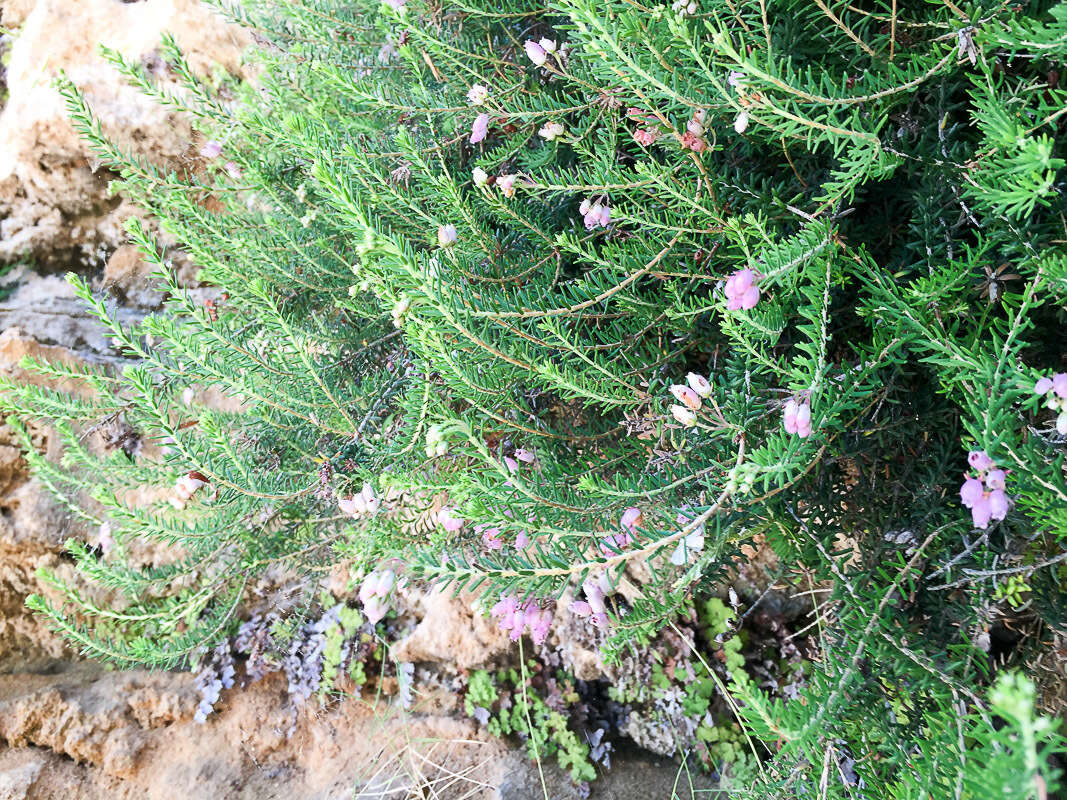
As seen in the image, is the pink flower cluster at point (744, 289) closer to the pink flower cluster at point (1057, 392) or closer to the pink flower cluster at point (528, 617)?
the pink flower cluster at point (1057, 392)

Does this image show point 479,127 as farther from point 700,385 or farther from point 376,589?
point 376,589

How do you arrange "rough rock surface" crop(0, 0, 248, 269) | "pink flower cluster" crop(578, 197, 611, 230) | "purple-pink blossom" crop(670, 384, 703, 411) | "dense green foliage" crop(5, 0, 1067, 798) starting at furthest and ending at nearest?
"rough rock surface" crop(0, 0, 248, 269)
"pink flower cluster" crop(578, 197, 611, 230)
"purple-pink blossom" crop(670, 384, 703, 411)
"dense green foliage" crop(5, 0, 1067, 798)

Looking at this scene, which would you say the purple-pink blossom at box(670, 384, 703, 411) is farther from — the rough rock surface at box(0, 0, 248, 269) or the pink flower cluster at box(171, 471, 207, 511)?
the rough rock surface at box(0, 0, 248, 269)

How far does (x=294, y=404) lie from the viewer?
1722 mm

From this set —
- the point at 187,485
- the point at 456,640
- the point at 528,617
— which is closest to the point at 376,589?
the point at 528,617

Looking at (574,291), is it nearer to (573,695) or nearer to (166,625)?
(166,625)

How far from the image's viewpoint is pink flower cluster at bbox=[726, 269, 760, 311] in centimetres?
110

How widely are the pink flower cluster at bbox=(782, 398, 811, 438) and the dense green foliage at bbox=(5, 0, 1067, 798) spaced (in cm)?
2

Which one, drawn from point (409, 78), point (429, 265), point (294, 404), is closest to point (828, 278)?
point (429, 265)

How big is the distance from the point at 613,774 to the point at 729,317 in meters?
1.82

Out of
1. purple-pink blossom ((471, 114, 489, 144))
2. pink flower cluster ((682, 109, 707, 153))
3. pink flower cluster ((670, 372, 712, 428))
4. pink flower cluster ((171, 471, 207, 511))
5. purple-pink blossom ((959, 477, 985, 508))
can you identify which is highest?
pink flower cluster ((682, 109, 707, 153))

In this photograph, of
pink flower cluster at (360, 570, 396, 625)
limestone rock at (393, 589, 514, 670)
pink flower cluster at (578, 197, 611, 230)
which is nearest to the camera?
pink flower cluster at (360, 570, 396, 625)

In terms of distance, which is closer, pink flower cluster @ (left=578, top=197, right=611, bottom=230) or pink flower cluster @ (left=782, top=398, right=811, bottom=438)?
pink flower cluster @ (left=782, top=398, right=811, bottom=438)

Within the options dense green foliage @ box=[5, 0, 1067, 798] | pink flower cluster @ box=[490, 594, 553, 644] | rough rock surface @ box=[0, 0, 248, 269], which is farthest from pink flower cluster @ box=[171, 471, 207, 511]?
rough rock surface @ box=[0, 0, 248, 269]
